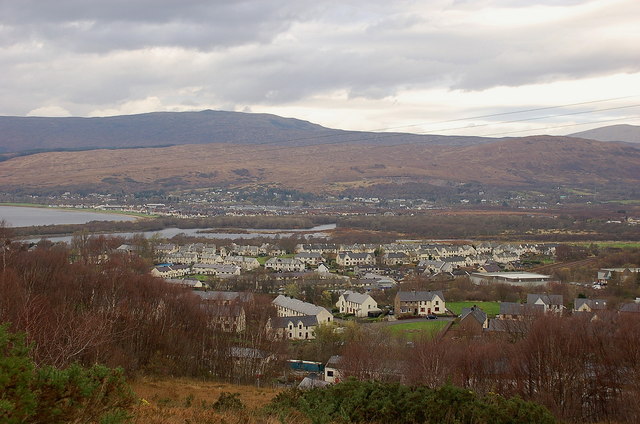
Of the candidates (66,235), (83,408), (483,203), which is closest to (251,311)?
(83,408)

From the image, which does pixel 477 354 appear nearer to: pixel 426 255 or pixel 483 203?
pixel 426 255

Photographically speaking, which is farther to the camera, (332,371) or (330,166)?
(330,166)

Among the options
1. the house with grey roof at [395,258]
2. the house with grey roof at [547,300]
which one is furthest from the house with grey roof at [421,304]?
the house with grey roof at [395,258]

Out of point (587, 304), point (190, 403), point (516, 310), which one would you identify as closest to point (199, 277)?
point (516, 310)

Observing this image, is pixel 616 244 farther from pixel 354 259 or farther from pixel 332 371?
pixel 332 371

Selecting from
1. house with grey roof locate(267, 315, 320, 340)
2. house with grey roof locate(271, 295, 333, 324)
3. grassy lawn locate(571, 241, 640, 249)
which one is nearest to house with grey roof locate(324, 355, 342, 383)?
house with grey roof locate(267, 315, 320, 340)

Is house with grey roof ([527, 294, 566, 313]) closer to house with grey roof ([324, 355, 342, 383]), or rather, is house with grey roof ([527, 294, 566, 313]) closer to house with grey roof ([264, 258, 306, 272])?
house with grey roof ([324, 355, 342, 383])
